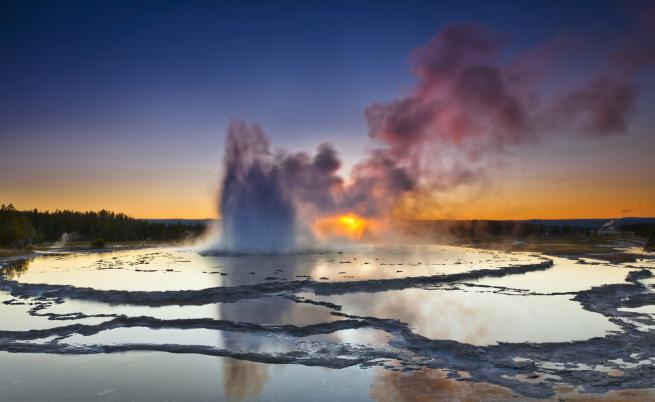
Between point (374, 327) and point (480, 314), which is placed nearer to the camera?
point (374, 327)

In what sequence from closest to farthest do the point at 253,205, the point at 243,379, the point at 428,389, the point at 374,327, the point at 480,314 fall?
the point at 428,389
the point at 243,379
the point at 374,327
the point at 480,314
the point at 253,205

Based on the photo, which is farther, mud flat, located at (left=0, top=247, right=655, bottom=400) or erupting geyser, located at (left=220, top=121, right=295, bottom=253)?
erupting geyser, located at (left=220, top=121, right=295, bottom=253)

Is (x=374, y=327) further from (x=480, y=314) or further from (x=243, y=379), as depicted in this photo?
(x=243, y=379)

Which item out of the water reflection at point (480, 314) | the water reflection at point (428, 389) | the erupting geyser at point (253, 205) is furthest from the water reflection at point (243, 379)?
the erupting geyser at point (253, 205)

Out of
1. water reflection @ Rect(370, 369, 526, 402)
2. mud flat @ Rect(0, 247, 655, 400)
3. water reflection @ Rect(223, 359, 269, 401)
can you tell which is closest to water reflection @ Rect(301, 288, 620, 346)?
mud flat @ Rect(0, 247, 655, 400)

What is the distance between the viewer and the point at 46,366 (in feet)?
37.5

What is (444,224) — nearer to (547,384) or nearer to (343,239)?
(343,239)

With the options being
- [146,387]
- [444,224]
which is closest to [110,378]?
[146,387]

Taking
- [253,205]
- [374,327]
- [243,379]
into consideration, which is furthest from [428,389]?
[253,205]

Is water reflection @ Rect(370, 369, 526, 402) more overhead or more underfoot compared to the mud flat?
more underfoot

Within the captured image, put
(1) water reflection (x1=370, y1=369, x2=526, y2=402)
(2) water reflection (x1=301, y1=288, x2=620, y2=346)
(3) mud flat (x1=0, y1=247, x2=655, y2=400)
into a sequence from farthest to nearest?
(2) water reflection (x1=301, y1=288, x2=620, y2=346)
(3) mud flat (x1=0, y1=247, x2=655, y2=400)
(1) water reflection (x1=370, y1=369, x2=526, y2=402)

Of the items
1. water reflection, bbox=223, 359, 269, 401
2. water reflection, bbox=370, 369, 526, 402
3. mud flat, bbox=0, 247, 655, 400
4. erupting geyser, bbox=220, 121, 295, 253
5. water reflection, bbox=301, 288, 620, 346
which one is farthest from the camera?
erupting geyser, bbox=220, 121, 295, 253

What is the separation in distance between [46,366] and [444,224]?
157 metres

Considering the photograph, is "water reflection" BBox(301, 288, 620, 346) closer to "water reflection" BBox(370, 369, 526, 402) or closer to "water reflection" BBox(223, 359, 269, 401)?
"water reflection" BBox(370, 369, 526, 402)
